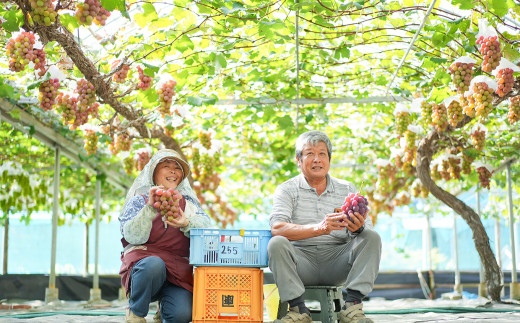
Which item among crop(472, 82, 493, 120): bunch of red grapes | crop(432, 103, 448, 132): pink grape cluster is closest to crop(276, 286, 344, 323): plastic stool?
crop(472, 82, 493, 120): bunch of red grapes

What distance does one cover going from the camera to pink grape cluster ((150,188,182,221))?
332cm

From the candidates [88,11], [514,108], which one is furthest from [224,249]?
[514,108]

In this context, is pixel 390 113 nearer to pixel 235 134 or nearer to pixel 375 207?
pixel 235 134

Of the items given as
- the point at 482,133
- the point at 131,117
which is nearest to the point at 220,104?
the point at 131,117

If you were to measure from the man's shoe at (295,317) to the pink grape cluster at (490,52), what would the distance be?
2.09 m

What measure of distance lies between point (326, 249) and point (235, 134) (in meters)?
5.02

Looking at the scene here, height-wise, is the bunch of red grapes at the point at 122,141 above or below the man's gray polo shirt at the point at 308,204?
above

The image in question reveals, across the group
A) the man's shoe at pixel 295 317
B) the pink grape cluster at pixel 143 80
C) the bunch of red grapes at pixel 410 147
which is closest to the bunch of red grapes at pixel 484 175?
the bunch of red grapes at pixel 410 147

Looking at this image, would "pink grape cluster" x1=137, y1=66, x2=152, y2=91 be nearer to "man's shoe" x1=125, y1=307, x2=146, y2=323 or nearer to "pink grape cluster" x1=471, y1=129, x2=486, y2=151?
"man's shoe" x1=125, y1=307, x2=146, y2=323

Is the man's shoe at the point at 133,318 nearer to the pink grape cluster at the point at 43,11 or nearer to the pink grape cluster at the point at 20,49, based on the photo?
the pink grape cluster at the point at 20,49

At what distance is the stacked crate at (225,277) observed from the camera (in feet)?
A: 10.5

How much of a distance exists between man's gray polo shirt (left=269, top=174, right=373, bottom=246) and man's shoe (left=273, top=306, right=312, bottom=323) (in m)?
0.47

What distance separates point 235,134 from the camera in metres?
8.36

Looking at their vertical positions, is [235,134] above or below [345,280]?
above
